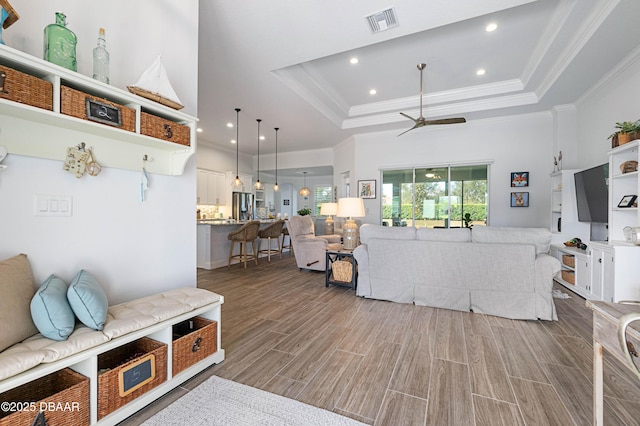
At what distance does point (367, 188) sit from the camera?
663 centimetres

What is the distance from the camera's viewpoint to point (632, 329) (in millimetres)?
829

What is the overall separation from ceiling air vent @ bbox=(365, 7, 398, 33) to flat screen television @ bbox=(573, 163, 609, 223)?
337 cm

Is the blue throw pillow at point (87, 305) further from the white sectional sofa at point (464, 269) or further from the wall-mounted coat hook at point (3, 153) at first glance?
the white sectional sofa at point (464, 269)

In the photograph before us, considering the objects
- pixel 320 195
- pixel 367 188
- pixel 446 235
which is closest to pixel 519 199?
pixel 367 188

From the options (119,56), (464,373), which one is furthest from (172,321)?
(464,373)

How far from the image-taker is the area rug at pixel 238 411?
146 centimetres

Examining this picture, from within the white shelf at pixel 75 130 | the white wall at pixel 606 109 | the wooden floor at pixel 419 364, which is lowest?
the wooden floor at pixel 419 364

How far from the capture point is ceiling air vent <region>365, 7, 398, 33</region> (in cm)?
244

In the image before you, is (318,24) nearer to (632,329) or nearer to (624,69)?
(632,329)

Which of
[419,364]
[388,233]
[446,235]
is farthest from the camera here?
[388,233]

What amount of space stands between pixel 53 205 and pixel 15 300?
1.71ft

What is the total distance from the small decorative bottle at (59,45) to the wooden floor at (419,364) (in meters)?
1.90

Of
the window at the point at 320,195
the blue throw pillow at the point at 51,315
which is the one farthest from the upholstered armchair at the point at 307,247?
the window at the point at 320,195

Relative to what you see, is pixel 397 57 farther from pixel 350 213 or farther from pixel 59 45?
pixel 59 45
